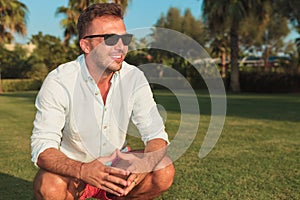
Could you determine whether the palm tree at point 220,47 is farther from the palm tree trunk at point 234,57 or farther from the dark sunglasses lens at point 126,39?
the dark sunglasses lens at point 126,39

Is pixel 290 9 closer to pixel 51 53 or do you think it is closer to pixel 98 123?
pixel 51 53

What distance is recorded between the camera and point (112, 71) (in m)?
2.30

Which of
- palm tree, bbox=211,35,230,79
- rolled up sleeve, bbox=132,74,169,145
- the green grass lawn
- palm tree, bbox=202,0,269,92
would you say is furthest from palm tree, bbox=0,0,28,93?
rolled up sleeve, bbox=132,74,169,145

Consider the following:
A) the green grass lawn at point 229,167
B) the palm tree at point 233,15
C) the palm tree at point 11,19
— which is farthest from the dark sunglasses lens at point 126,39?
the palm tree at point 11,19

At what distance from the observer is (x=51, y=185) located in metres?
2.10

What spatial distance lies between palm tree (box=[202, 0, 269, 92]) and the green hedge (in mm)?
14772

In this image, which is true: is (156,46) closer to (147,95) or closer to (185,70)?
(147,95)

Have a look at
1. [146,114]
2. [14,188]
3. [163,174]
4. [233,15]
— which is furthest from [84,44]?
[233,15]

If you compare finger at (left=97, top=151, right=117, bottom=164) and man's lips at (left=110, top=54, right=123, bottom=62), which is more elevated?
man's lips at (left=110, top=54, right=123, bottom=62)

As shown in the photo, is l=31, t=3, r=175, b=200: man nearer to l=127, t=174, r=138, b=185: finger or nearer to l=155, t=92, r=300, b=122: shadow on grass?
l=127, t=174, r=138, b=185: finger

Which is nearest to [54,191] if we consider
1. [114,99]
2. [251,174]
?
[114,99]

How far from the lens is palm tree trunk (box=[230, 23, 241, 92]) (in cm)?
2538

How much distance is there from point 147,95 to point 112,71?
31 cm

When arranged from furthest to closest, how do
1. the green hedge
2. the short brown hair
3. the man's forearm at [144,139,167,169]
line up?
the green hedge < the man's forearm at [144,139,167,169] < the short brown hair
